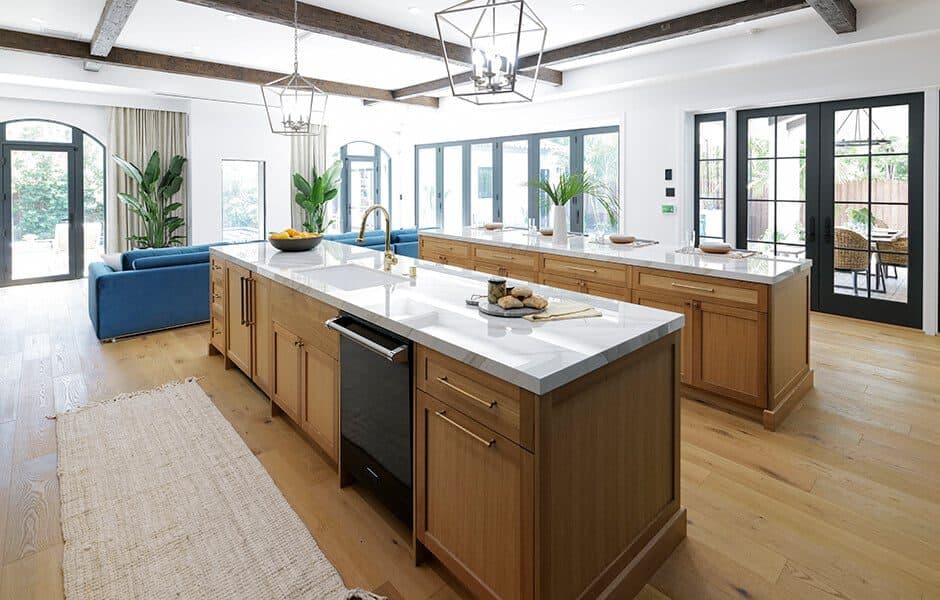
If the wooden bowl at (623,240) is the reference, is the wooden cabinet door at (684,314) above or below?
below

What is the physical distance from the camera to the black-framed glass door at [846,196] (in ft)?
16.5

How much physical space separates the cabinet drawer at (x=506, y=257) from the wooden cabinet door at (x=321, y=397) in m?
2.07

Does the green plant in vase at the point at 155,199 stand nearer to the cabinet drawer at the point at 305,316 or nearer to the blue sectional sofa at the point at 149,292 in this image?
the blue sectional sofa at the point at 149,292

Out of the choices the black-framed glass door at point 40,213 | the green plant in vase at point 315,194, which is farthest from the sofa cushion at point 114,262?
the green plant in vase at point 315,194

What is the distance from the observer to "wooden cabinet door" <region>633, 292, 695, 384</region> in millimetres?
3268

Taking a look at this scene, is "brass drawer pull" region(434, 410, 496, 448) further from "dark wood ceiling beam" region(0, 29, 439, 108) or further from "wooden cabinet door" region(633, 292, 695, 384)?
"dark wood ceiling beam" region(0, 29, 439, 108)

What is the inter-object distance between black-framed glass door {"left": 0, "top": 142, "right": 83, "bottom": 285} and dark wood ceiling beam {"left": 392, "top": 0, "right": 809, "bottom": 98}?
672 centimetres

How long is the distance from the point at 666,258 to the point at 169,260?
14.0 ft

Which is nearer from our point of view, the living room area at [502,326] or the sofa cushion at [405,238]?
the living room area at [502,326]

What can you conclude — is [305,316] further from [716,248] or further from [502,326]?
[716,248]

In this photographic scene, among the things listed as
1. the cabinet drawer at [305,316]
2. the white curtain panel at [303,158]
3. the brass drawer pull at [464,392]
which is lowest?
the brass drawer pull at [464,392]

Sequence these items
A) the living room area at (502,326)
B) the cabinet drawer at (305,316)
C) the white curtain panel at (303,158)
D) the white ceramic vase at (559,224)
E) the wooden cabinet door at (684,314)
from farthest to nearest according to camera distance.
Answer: the white curtain panel at (303,158)
the white ceramic vase at (559,224)
the wooden cabinet door at (684,314)
the cabinet drawer at (305,316)
the living room area at (502,326)

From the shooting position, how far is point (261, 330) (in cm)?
329

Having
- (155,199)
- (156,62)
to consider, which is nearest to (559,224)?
(156,62)
